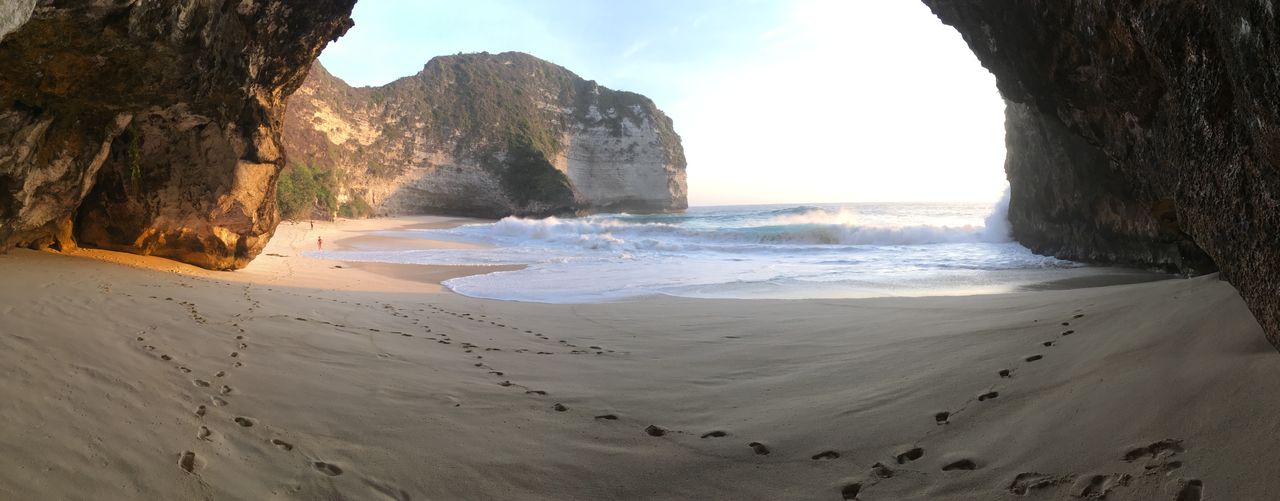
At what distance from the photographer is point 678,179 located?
60844mm

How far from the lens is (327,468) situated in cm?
206

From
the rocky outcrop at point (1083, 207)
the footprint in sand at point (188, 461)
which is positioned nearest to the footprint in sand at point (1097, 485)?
the footprint in sand at point (188, 461)

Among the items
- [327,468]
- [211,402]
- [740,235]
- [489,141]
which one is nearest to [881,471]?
[327,468]

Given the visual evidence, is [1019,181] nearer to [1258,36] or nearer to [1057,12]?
[1057,12]

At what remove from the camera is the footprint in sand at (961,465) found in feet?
6.51

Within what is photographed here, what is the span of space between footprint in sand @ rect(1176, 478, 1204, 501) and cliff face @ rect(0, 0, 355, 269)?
257 inches

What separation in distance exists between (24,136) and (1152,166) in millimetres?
9786

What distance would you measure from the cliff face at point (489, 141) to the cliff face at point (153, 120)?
29.0m

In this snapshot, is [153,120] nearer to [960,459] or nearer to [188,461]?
[188,461]

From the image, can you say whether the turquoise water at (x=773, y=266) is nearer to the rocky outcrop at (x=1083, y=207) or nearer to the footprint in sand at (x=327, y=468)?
the rocky outcrop at (x=1083, y=207)

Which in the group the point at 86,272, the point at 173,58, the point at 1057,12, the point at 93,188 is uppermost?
the point at 1057,12

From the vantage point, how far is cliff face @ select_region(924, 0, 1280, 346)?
1948 mm

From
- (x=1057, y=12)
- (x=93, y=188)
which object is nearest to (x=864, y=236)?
(x=1057, y=12)

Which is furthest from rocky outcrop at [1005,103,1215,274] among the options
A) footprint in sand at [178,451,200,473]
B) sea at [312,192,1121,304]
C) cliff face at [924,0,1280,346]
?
footprint in sand at [178,451,200,473]
